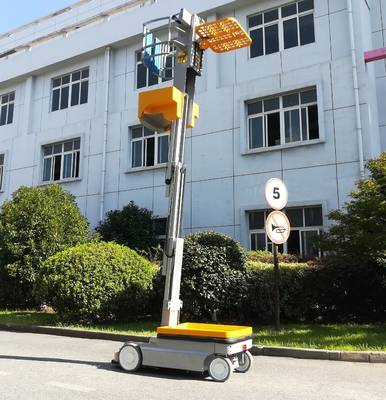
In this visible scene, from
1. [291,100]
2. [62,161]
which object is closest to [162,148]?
[291,100]

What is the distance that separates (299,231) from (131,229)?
5.75 m

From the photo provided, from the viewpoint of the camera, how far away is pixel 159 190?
1725 centimetres

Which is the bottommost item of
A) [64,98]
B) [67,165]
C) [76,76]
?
[67,165]

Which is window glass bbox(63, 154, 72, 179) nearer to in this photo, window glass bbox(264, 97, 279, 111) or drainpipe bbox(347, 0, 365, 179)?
window glass bbox(264, 97, 279, 111)

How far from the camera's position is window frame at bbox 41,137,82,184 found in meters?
20.2

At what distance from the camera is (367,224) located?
869cm

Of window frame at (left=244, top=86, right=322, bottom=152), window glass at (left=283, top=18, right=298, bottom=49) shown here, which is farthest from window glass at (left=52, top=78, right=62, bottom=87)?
window glass at (left=283, top=18, right=298, bottom=49)

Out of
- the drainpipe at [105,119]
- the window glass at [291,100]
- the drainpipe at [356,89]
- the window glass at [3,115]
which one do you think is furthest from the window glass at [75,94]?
the drainpipe at [356,89]

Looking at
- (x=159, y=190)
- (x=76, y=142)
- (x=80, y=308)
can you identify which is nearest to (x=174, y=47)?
(x=80, y=308)

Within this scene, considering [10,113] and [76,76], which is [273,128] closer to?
[76,76]

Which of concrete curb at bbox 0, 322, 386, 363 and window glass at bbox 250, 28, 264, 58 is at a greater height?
window glass at bbox 250, 28, 264, 58

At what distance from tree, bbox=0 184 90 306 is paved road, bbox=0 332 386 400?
6175 mm

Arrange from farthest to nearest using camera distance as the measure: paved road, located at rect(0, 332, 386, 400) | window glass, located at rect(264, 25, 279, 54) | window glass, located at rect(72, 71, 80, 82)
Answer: window glass, located at rect(72, 71, 80, 82)
window glass, located at rect(264, 25, 279, 54)
paved road, located at rect(0, 332, 386, 400)

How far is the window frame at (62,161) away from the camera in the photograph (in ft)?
66.3
